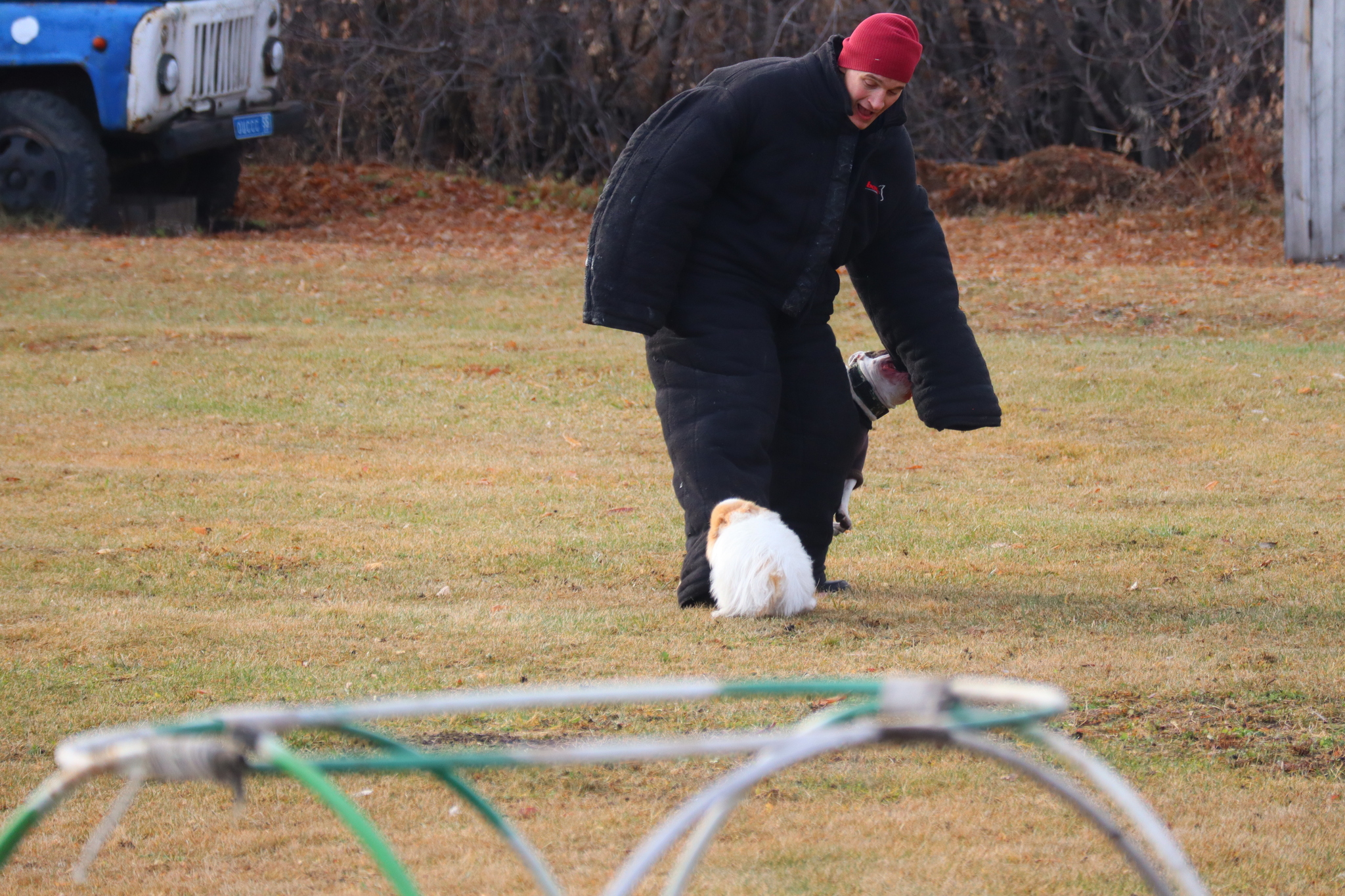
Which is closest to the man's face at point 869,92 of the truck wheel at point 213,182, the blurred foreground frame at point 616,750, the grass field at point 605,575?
the grass field at point 605,575

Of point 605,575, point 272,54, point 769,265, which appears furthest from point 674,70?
point 769,265

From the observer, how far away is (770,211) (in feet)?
15.8

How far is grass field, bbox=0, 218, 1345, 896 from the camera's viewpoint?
3.14 meters

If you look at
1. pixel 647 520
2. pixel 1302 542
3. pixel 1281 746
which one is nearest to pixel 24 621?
pixel 647 520

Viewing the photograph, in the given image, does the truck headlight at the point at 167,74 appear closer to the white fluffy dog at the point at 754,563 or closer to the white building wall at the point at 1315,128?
the white building wall at the point at 1315,128

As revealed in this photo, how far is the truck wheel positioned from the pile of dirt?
25.5ft

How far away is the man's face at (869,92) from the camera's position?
4613 mm

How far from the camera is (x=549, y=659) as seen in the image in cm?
426

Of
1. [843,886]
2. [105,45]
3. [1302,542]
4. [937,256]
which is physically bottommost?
[1302,542]

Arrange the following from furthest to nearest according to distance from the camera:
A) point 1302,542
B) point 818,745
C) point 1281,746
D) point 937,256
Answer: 1. point 1302,542
2. point 937,256
3. point 1281,746
4. point 818,745

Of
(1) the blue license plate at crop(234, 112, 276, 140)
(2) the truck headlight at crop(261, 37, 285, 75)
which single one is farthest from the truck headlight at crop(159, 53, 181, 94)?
(2) the truck headlight at crop(261, 37, 285, 75)

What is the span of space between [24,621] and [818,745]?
3906mm

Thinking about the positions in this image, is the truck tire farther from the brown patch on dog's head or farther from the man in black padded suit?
the brown patch on dog's head

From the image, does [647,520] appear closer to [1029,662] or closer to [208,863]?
[1029,662]
